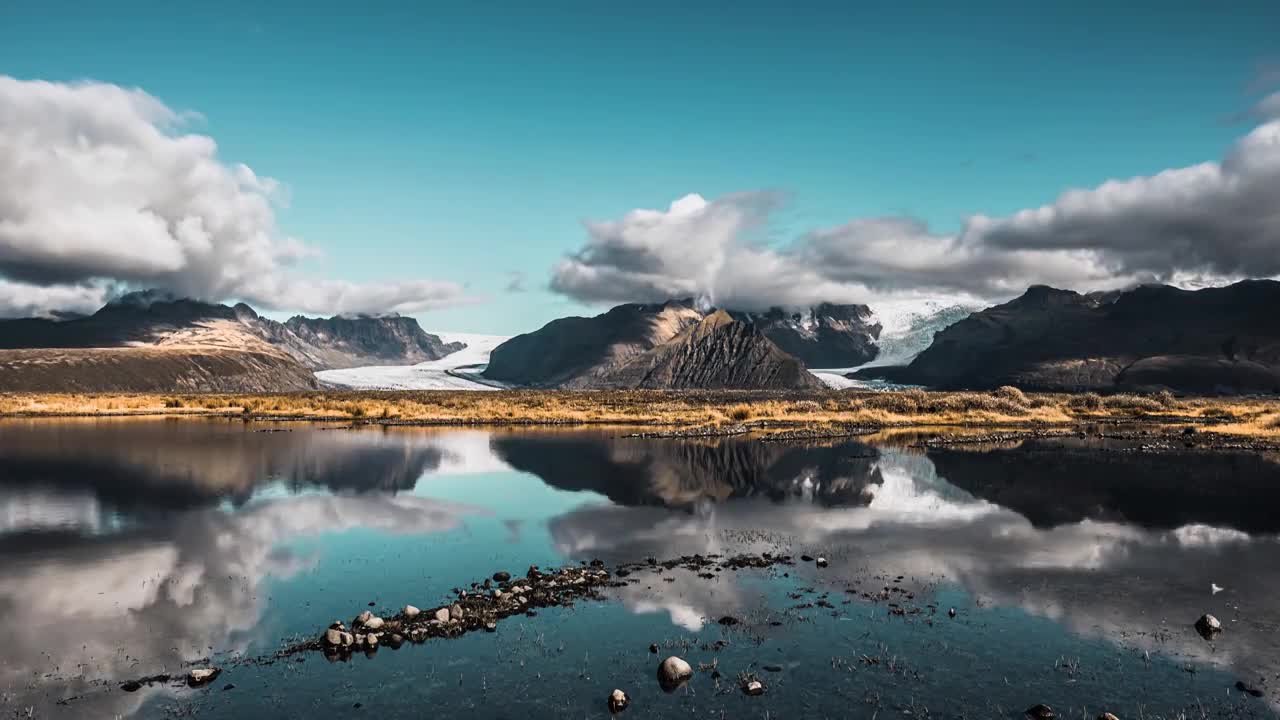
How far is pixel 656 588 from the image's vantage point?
24953 mm

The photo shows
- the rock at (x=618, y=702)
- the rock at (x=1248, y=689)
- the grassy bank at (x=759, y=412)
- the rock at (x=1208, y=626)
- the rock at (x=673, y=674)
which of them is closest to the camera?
the rock at (x=618, y=702)

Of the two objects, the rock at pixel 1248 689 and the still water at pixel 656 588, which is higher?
the still water at pixel 656 588

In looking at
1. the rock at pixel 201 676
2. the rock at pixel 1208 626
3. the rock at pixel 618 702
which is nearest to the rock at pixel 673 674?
the rock at pixel 618 702

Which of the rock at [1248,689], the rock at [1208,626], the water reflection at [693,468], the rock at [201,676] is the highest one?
the water reflection at [693,468]

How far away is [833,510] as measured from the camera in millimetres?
39250

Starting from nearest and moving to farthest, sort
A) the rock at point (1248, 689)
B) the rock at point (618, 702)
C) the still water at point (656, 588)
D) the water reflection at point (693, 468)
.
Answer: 1. the rock at point (618, 702)
2. the still water at point (656, 588)
3. the rock at point (1248, 689)
4. the water reflection at point (693, 468)

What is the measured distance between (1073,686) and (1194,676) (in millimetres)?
3092

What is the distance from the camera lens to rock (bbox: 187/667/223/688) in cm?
1727

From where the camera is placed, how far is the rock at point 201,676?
17.3 metres

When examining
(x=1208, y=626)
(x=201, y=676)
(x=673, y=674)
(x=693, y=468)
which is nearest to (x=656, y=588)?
(x=673, y=674)

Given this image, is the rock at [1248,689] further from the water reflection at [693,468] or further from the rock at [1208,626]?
the water reflection at [693,468]

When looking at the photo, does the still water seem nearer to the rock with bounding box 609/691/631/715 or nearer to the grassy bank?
the rock with bounding box 609/691/631/715

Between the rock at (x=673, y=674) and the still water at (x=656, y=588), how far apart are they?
28 centimetres

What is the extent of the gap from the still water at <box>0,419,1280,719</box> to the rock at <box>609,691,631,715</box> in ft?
0.95
